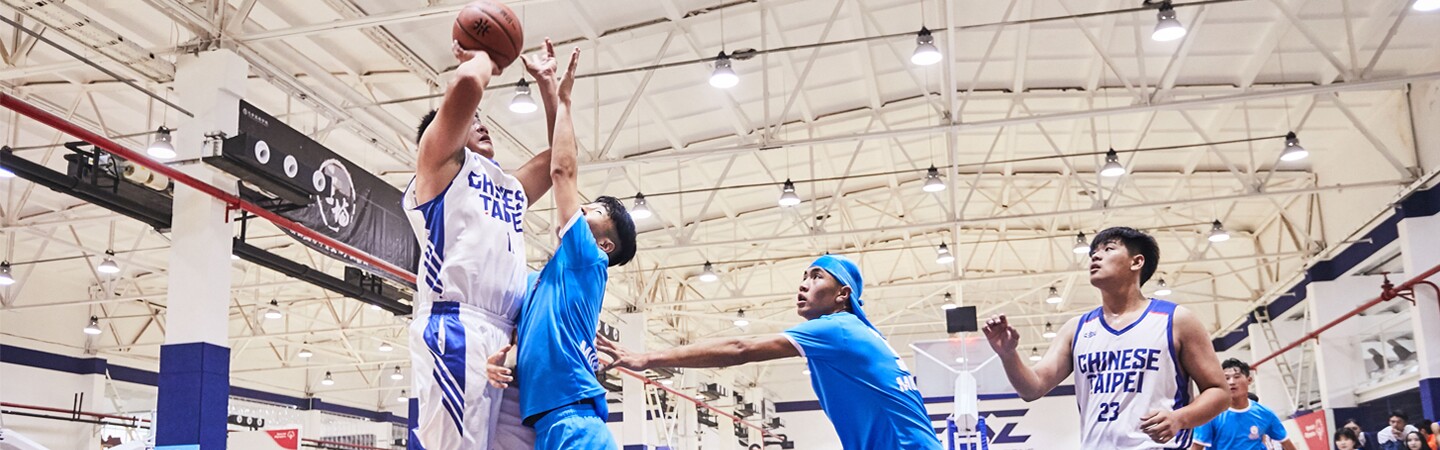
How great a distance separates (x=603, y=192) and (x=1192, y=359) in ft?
55.5

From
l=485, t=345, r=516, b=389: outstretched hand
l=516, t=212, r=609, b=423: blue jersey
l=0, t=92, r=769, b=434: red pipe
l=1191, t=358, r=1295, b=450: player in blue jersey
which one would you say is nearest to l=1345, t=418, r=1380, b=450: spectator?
l=1191, t=358, r=1295, b=450: player in blue jersey

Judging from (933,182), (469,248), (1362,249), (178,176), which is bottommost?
(469,248)

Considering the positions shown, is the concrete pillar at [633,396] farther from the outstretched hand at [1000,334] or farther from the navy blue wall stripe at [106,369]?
the outstretched hand at [1000,334]

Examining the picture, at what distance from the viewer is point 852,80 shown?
18.1m

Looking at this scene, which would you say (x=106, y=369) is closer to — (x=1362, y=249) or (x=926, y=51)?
(x=926, y=51)

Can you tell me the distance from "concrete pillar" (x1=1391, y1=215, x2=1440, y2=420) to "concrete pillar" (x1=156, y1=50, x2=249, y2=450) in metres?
16.0

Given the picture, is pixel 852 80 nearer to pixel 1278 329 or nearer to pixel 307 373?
pixel 1278 329

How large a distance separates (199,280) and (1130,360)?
28.9 ft

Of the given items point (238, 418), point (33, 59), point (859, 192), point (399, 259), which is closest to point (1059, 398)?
point (859, 192)

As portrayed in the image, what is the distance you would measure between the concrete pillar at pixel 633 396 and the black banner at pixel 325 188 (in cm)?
1006

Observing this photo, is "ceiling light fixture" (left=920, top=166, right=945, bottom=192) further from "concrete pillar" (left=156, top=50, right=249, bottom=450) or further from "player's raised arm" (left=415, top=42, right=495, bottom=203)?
"player's raised arm" (left=415, top=42, right=495, bottom=203)

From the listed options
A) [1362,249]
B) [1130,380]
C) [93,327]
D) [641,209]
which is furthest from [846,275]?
[93,327]

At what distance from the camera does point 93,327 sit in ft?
80.0

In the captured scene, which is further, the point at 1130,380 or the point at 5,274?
the point at 5,274
